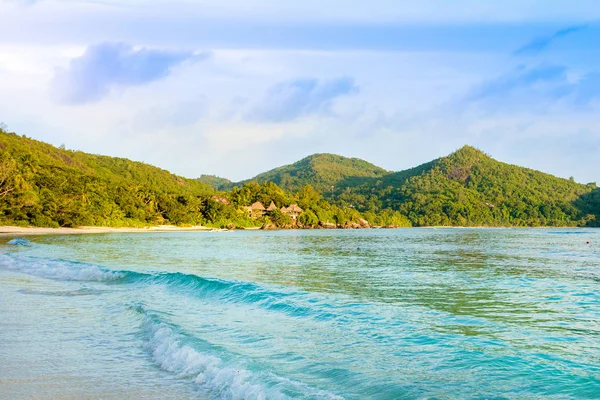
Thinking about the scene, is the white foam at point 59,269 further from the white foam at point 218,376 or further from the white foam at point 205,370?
the white foam at point 218,376

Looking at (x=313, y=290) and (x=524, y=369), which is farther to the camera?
(x=313, y=290)

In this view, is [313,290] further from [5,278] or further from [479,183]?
[479,183]

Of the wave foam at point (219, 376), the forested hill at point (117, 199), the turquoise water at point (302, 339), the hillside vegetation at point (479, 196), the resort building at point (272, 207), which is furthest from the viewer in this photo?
the hillside vegetation at point (479, 196)

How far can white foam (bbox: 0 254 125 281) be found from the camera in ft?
52.5

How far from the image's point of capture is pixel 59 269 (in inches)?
683

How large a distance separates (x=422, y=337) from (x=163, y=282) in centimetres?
946

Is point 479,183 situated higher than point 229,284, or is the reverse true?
point 479,183

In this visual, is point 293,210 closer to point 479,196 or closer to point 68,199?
point 68,199

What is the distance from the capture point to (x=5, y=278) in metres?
15.2

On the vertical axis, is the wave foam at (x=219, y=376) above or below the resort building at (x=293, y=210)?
below

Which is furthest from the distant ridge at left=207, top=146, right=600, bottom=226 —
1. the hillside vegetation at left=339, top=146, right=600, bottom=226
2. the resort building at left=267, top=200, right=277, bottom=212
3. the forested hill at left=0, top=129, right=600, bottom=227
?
the resort building at left=267, top=200, right=277, bottom=212

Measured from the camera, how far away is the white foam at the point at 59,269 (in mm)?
16000

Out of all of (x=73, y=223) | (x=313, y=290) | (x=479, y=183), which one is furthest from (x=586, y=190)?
(x=313, y=290)

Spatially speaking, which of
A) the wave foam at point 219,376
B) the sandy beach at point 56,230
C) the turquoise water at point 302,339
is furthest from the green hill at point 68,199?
the wave foam at point 219,376
